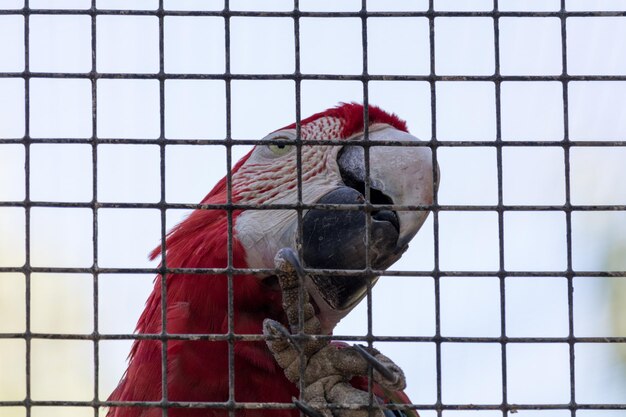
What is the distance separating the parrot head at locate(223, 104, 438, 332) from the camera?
5.51 ft

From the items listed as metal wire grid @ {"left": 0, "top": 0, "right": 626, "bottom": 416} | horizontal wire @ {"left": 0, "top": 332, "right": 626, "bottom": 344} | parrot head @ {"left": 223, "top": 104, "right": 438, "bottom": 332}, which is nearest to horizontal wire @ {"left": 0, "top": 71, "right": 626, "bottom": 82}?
metal wire grid @ {"left": 0, "top": 0, "right": 626, "bottom": 416}

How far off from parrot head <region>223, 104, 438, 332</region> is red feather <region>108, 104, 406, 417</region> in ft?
0.19

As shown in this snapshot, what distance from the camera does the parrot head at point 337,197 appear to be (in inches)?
66.1

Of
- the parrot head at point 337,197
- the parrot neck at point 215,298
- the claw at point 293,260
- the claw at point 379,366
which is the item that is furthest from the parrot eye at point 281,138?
the claw at point 379,366

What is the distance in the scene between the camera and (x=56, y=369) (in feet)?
9.98

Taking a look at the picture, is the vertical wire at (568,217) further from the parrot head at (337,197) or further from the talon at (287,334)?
the talon at (287,334)

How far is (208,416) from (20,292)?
1.29 m

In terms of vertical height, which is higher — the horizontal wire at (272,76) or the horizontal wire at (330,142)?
the horizontal wire at (272,76)

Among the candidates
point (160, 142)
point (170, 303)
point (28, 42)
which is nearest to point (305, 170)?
point (170, 303)

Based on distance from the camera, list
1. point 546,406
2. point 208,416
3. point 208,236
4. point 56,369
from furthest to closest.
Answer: point 56,369
point 208,236
point 208,416
point 546,406

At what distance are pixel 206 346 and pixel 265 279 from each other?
157 millimetres

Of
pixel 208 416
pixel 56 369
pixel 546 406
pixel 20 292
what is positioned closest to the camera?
pixel 546 406

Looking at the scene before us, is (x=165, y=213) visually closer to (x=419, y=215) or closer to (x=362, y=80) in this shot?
(x=362, y=80)

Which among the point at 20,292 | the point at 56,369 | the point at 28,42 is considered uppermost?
the point at 28,42
